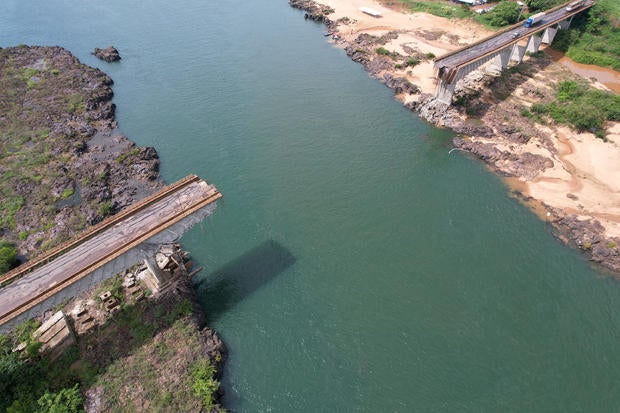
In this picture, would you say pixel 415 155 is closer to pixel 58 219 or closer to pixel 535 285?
pixel 535 285

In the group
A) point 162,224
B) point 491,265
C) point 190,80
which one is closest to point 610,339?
point 491,265

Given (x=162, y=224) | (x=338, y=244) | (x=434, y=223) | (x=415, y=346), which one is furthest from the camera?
(x=434, y=223)

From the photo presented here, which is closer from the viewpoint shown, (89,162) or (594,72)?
(89,162)

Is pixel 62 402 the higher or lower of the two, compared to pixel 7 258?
lower

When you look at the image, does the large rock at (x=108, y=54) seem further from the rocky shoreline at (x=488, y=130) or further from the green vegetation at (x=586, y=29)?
the green vegetation at (x=586, y=29)

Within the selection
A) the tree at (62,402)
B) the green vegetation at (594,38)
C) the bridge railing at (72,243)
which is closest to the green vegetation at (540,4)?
the green vegetation at (594,38)

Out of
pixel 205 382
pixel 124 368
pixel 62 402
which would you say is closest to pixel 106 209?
pixel 124 368

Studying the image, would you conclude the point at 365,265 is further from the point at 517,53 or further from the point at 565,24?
the point at 565,24
